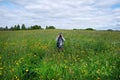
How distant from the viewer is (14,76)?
716 cm

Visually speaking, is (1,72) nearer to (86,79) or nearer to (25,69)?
(25,69)

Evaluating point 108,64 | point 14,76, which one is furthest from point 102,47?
point 14,76

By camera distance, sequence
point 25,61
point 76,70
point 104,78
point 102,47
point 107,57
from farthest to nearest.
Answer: point 102,47
point 107,57
point 25,61
point 76,70
point 104,78

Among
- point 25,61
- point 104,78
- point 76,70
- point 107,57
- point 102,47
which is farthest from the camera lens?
point 102,47

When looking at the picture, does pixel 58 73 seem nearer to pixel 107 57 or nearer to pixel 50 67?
pixel 50 67

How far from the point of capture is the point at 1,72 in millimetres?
7379

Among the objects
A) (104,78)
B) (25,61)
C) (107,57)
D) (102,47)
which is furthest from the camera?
(102,47)

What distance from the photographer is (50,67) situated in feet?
25.4

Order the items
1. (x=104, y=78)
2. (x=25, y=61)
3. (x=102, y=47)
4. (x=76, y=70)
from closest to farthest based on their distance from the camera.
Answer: (x=104, y=78) < (x=76, y=70) < (x=25, y=61) < (x=102, y=47)

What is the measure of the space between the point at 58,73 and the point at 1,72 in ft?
5.70

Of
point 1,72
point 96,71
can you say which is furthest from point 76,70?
point 1,72

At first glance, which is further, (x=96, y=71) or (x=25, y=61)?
(x=25, y=61)

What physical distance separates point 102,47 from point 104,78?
7.29 metres

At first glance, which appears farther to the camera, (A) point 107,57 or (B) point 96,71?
(A) point 107,57
